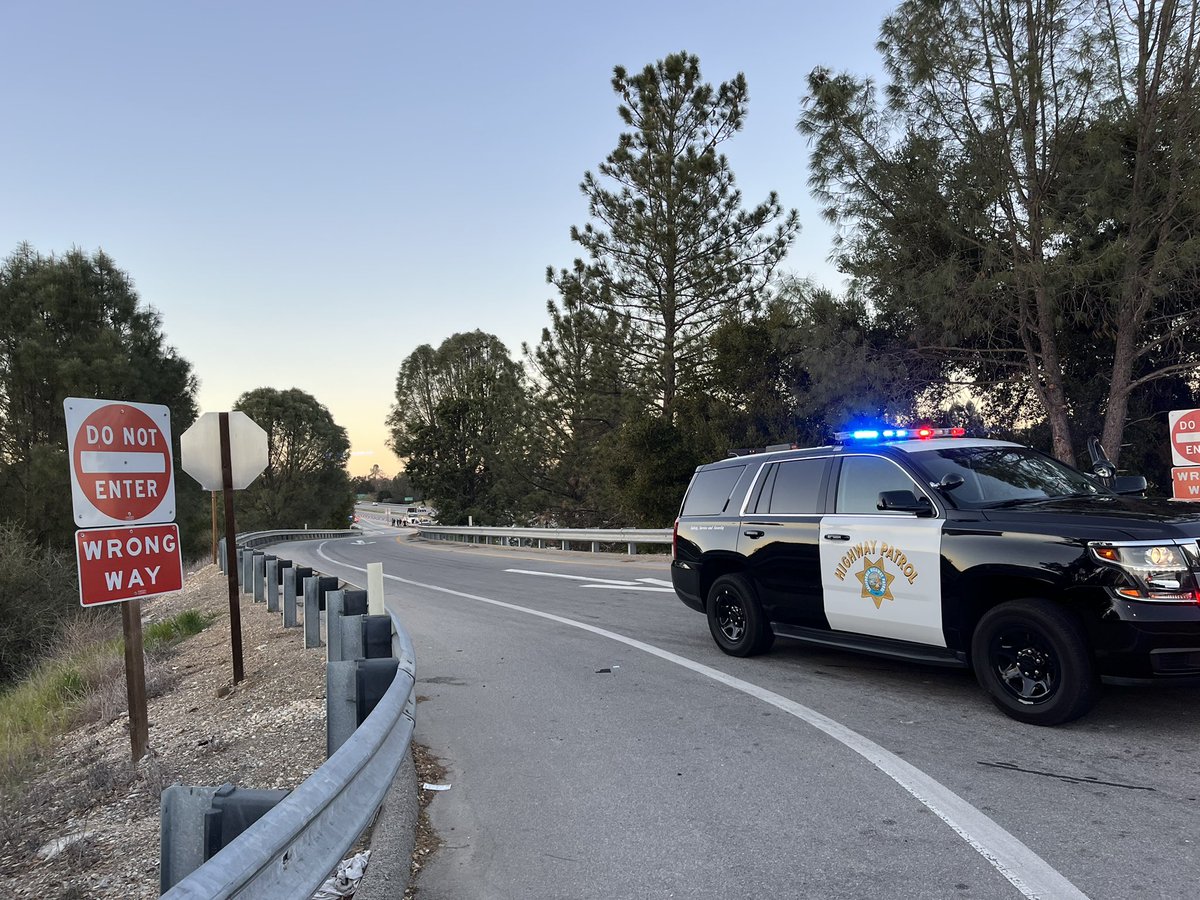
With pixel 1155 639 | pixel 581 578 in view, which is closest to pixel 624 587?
pixel 581 578

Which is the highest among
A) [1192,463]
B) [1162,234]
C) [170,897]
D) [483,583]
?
[1162,234]

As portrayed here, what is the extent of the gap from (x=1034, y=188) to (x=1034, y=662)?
475 inches

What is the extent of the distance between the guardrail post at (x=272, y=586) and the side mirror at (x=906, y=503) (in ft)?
28.1

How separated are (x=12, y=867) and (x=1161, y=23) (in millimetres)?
17510

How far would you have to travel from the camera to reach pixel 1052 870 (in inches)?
130

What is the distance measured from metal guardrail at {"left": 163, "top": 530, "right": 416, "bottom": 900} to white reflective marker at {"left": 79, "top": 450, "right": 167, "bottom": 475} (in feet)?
9.29

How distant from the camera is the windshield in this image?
579 cm

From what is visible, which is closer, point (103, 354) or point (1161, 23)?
point (1161, 23)

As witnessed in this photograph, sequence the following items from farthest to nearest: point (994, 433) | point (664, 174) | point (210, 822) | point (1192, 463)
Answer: point (664, 174) < point (994, 433) < point (1192, 463) < point (210, 822)

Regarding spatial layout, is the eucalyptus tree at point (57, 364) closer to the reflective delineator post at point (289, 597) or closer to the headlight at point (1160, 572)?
the reflective delineator post at point (289, 597)

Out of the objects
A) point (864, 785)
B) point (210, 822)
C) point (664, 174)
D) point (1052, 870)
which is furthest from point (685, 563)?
point (664, 174)

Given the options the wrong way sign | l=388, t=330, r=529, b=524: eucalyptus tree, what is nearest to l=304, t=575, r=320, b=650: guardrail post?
the wrong way sign

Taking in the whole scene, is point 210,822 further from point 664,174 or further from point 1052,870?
point 664,174

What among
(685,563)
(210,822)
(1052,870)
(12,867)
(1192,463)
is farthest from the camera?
(1192,463)
